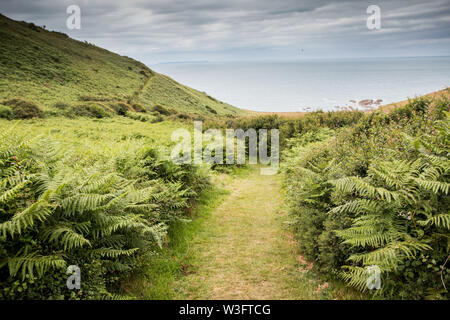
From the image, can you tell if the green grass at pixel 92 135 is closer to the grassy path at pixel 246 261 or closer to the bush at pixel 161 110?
the grassy path at pixel 246 261

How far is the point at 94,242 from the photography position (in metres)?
4.00

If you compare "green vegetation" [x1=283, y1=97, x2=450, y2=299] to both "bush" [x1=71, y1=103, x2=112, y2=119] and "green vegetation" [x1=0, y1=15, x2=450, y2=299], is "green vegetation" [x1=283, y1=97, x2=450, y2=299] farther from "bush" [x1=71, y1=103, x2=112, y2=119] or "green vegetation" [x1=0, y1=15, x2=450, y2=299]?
"bush" [x1=71, y1=103, x2=112, y2=119]

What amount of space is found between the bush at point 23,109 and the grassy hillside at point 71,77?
1.71 metres

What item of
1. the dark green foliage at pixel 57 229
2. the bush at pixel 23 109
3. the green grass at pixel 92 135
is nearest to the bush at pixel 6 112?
the bush at pixel 23 109

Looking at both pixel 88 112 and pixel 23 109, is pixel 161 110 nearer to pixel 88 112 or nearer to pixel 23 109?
pixel 88 112

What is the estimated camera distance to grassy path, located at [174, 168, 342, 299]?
4.66 metres

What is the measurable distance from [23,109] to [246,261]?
30450mm

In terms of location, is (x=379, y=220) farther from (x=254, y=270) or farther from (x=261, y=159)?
(x=261, y=159)

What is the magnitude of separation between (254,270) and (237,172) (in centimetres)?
1041

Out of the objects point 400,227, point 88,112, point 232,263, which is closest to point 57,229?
point 232,263

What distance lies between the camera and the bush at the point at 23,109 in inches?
994

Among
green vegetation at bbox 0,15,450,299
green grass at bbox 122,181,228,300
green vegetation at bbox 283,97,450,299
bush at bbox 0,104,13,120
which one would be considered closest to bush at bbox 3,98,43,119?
bush at bbox 0,104,13,120

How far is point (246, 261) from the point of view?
19.2 ft
